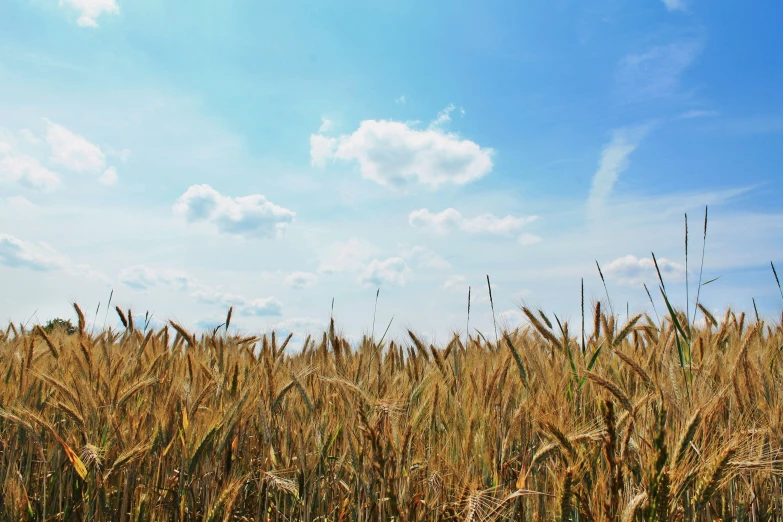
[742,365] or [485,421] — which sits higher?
[742,365]

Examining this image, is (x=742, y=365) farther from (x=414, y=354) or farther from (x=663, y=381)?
(x=414, y=354)

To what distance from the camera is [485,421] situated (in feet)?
6.78

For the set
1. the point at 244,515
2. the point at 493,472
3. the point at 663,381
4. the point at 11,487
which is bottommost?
the point at 244,515

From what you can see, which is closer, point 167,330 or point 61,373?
point 61,373

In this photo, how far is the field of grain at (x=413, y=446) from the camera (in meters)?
1.73

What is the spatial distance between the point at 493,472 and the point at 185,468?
1.16m

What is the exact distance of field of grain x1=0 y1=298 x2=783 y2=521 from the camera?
5.67 ft

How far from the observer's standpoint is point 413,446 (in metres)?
2.19

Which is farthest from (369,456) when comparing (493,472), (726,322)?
(726,322)

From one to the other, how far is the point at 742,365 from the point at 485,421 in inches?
59.9

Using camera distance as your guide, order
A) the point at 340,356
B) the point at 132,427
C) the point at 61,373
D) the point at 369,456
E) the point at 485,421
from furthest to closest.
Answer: the point at 61,373 → the point at 340,356 → the point at 132,427 → the point at 485,421 → the point at 369,456

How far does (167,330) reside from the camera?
4.70 meters

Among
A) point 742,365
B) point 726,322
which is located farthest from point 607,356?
point 726,322

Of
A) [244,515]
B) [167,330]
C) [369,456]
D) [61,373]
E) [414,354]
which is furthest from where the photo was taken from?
[167,330]
